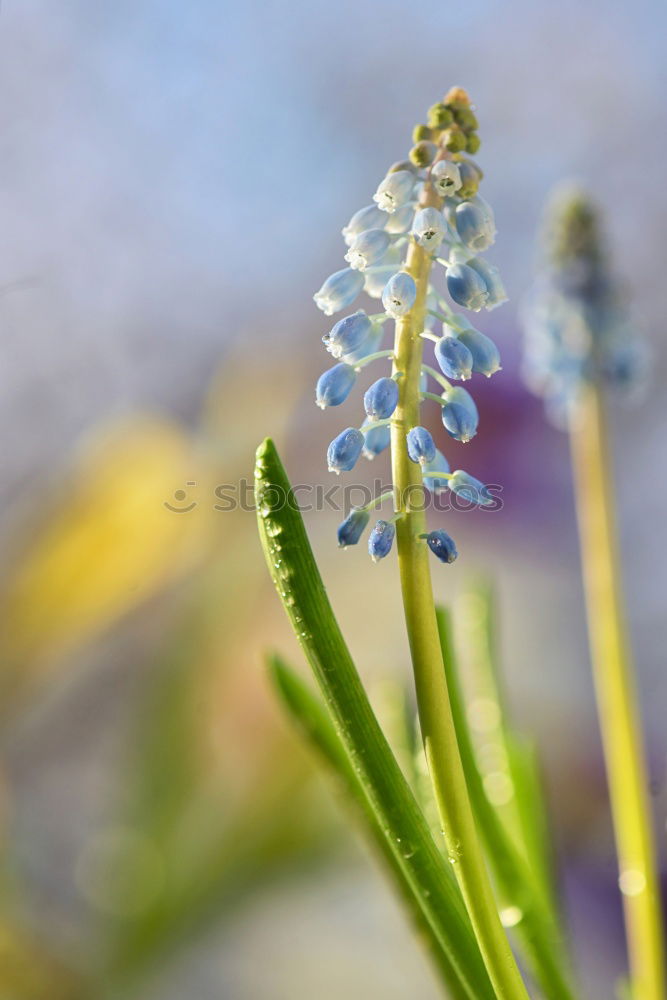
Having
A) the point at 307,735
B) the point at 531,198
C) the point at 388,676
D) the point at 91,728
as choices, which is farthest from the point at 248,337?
the point at 307,735

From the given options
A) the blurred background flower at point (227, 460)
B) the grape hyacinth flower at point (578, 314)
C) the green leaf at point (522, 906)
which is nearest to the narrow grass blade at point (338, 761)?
the green leaf at point (522, 906)

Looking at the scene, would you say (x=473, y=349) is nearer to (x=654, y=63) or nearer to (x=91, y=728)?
(x=91, y=728)

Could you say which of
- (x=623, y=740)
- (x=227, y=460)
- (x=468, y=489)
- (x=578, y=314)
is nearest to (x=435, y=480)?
(x=468, y=489)

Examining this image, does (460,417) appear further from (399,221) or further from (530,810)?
(530,810)

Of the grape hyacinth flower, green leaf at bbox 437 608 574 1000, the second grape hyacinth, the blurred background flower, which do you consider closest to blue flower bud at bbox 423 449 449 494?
the second grape hyacinth

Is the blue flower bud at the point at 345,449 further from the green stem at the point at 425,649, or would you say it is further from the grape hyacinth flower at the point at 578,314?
the grape hyacinth flower at the point at 578,314

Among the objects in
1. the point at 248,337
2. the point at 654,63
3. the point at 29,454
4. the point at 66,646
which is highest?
the point at 654,63
